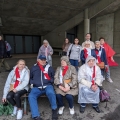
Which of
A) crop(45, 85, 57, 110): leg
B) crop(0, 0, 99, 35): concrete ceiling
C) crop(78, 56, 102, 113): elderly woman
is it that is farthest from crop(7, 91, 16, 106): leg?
crop(0, 0, 99, 35): concrete ceiling

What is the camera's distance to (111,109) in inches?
120

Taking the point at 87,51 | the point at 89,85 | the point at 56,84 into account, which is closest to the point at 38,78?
the point at 56,84

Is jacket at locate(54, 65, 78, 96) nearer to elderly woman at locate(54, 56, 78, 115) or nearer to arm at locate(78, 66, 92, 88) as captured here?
elderly woman at locate(54, 56, 78, 115)

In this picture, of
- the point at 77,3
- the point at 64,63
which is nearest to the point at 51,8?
the point at 77,3

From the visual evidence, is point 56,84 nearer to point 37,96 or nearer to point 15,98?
point 37,96

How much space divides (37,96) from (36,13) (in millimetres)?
10796

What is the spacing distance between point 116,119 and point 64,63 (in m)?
1.57

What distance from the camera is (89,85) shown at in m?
2.91

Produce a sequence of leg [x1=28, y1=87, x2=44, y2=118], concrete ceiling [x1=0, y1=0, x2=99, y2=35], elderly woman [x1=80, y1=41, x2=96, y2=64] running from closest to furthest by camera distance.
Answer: leg [x1=28, y1=87, x2=44, y2=118] → elderly woman [x1=80, y1=41, x2=96, y2=64] → concrete ceiling [x1=0, y1=0, x2=99, y2=35]

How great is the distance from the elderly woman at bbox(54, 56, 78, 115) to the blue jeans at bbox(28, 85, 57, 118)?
15 centimetres

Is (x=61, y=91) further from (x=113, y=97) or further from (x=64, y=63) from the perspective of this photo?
(x=113, y=97)

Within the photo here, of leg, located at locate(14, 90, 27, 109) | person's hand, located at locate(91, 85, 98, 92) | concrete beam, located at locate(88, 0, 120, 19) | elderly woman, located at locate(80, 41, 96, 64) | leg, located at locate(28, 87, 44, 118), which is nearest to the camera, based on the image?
leg, located at locate(28, 87, 44, 118)

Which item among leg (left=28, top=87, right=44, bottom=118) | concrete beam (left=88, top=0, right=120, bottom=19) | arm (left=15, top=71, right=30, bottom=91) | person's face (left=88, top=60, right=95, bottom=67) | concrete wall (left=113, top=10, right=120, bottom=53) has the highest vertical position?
concrete beam (left=88, top=0, right=120, bottom=19)

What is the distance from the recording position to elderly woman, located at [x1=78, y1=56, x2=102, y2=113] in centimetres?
285
